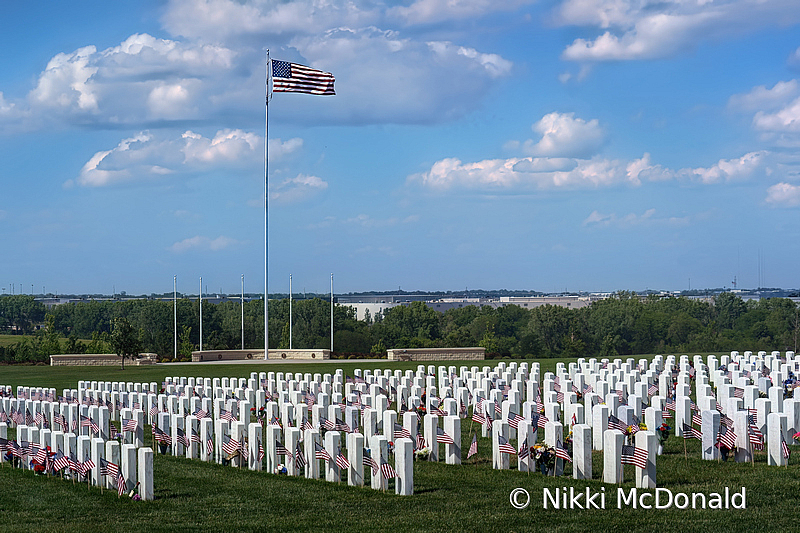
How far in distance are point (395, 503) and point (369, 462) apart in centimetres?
116

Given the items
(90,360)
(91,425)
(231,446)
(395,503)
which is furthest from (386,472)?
(90,360)

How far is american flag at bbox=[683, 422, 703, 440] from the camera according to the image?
12.3m

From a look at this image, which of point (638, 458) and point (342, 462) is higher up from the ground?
point (638, 458)

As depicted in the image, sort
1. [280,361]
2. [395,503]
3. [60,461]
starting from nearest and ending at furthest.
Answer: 1. [395,503]
2. [60,461]
3. [280,361]

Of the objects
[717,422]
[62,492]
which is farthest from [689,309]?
[62,492]

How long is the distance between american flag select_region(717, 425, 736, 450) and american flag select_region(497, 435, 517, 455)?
282cm

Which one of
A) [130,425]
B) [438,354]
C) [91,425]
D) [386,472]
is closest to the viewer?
[386,472]

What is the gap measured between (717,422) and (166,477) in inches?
301

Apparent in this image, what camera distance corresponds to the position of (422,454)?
12.4 meters

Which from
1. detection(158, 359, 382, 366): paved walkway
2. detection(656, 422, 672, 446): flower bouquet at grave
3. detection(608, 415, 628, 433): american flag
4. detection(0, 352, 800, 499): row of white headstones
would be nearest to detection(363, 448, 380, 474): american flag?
detection(0, 352, 800, 499): row of white headstones

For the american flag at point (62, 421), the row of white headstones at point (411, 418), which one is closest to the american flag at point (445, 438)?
the row of white headstones at point (411, 418)

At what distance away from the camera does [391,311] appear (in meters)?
73.8

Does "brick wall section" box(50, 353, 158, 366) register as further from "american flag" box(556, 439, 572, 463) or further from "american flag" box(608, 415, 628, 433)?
"american flag" box(556, 439, 572, 463)

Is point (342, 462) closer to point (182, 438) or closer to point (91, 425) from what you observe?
point (182, 438)
